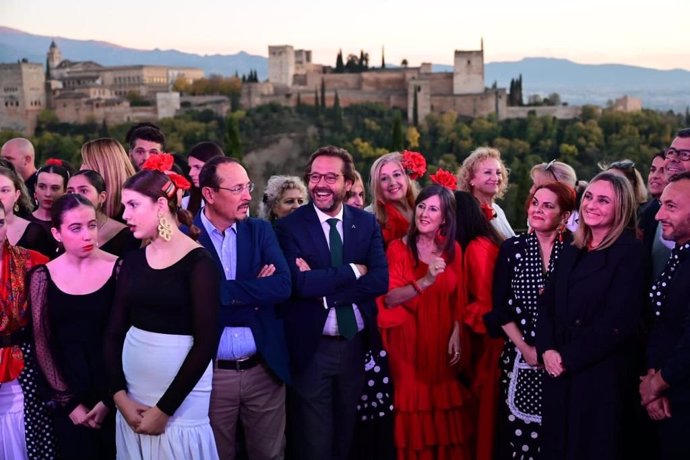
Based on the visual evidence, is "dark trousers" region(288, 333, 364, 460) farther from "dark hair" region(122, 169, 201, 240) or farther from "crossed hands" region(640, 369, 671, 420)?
"crossed hands" region(640, 369, 671, 420)

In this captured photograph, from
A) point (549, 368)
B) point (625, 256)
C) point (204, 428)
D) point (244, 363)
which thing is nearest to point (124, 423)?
point (204, 428)

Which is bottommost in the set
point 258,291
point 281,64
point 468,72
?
point 258,291

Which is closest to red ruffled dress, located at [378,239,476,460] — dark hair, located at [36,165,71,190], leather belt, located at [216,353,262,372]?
leather belt, located at [216,353,262,372]

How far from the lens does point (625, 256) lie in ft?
10.3

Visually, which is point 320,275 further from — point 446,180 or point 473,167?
point 473,167

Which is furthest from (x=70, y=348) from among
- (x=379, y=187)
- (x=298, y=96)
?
(x=298, y=96)

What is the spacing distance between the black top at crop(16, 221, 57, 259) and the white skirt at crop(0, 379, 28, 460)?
0.80 m

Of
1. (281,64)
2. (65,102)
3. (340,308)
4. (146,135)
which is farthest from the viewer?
(281,64)

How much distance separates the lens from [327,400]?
3.43 meters

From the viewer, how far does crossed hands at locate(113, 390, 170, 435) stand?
2.72m

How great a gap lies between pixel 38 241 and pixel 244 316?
4.26 ft

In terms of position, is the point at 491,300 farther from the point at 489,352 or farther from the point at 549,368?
the point at 549,368

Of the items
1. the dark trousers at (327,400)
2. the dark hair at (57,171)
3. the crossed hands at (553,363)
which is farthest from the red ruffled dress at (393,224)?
the dark hair at (57,171)

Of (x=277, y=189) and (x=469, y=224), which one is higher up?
(x=277, y=189)
